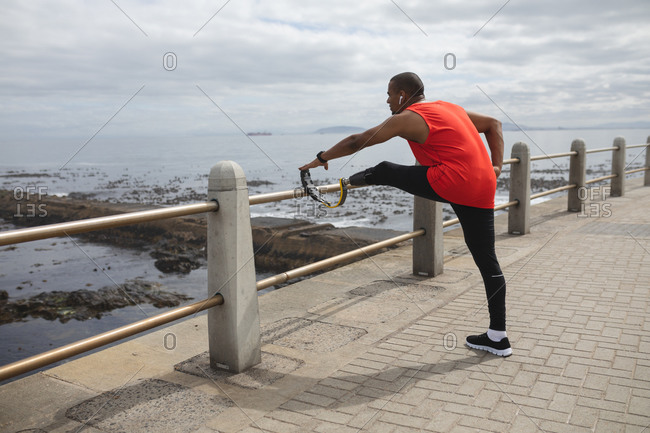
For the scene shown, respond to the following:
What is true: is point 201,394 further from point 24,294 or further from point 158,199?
point 158,199

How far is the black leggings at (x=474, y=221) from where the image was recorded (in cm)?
362

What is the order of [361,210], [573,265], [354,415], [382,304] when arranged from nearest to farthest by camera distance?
[354,415] < [382,304] < [573,265] < [361,210]

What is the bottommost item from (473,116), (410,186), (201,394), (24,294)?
(24,294)

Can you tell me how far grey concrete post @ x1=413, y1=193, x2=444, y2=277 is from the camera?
5.88 metres

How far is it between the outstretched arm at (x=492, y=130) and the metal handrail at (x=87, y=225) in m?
1.88

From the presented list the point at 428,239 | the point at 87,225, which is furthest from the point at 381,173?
the point at 428,239

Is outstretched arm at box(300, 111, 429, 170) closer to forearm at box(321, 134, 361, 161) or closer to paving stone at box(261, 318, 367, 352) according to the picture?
forearm at box(321, 134, 361, 161)

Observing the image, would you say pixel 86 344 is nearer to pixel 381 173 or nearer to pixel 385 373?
pixel 385 373

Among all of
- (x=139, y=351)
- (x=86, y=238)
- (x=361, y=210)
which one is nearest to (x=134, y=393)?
(x=139, y=351)

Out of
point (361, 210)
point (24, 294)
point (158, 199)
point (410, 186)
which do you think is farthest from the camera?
point (158, 199)

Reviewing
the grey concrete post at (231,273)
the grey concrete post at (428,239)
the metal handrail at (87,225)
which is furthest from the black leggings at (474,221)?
the grey concrete post at (428,239)

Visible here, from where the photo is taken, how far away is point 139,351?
3.99 metres

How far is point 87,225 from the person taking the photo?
279 cm

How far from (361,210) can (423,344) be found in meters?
22.5
